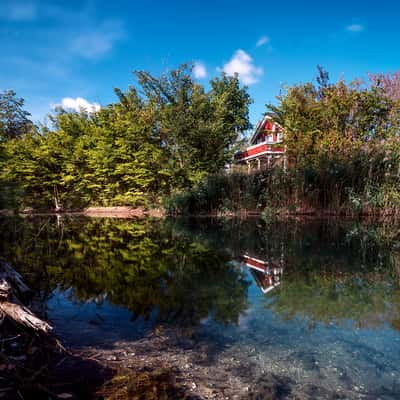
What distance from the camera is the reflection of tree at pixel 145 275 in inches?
78.4

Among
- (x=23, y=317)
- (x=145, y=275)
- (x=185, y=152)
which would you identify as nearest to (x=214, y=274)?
(x=145, y=275)

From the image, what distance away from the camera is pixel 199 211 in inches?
392

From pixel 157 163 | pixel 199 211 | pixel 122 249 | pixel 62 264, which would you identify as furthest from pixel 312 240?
pixel 157 163

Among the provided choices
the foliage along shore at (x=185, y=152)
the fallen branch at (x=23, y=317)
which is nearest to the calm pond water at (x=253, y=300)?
the fallen branch at (x=23, y=317)

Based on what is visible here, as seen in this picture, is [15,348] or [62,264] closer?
[15,348]

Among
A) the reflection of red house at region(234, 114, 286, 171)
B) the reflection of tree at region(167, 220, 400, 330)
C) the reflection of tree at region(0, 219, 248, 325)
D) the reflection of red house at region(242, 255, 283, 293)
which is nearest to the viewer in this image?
the reflection of tree at region(167, 220, 400, 330)

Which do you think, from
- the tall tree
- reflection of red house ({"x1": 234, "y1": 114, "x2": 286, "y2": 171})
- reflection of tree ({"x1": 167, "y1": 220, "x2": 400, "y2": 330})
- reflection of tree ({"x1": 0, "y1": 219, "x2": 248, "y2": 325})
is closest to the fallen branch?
reflection of tree ({"x1": 0, "y1": 219, "x2": 248, "y2": 325})

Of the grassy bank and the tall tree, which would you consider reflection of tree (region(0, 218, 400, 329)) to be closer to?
the grassy bank

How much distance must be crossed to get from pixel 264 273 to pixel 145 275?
1.13 m

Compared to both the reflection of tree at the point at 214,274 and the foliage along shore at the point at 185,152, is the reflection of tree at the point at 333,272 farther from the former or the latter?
the foliage along shore at the point at 185,152

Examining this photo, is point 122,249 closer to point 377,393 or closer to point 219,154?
point 377,393

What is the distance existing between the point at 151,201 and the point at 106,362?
11.8m

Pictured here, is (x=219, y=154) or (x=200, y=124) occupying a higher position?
(x=200, y=124)

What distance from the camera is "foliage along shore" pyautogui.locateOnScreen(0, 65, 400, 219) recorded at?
8656 mm
